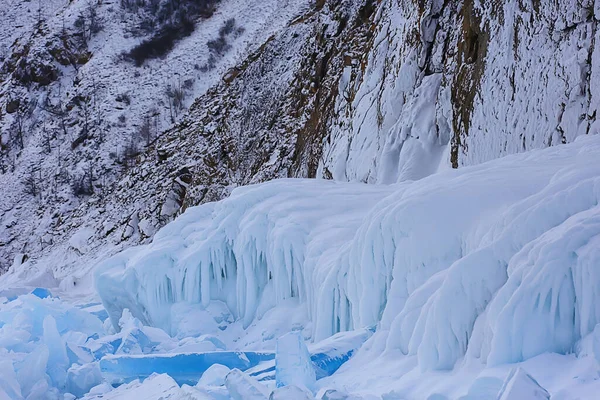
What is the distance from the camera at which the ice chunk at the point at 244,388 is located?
13.0ft

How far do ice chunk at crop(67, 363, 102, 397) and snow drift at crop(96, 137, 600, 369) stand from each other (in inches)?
93.9

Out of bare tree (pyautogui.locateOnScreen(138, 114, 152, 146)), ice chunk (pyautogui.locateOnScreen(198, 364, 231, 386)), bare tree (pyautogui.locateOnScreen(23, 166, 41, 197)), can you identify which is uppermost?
ice chunk (pyautogui.locateOnScreen(198, 364, 231, 386))

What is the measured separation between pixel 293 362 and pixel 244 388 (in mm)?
801

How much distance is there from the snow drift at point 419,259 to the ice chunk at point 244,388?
1.16 m

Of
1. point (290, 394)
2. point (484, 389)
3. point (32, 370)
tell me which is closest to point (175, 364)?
point (32, 370)

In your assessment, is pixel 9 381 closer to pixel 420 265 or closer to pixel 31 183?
pixel 420 265

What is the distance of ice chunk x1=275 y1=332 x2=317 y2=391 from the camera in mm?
4765

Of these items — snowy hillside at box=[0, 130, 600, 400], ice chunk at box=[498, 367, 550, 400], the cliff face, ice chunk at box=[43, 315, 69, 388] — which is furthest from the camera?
the cliff face

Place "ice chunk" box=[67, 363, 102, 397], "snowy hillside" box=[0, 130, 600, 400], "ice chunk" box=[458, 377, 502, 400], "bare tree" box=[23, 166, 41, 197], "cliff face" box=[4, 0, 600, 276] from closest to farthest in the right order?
"ice chunk" box=[458, 377, 502, 400] → "snowy hillside" box=[0, 130, 600, 400] → "ice chunk" box=[67, 363, 102, 397] → "cliff face" box=[4, 0, 600, 276] → "bare tree" box=[23, 166, 41, 197]

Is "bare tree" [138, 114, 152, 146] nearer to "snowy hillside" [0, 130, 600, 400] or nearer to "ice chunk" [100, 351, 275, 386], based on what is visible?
"snowy hillside" [0, 130, 600, 400]

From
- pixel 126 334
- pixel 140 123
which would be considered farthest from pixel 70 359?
pixel 140 123

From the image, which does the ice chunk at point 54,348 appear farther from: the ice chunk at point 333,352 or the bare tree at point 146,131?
the bare tree at point 146,131

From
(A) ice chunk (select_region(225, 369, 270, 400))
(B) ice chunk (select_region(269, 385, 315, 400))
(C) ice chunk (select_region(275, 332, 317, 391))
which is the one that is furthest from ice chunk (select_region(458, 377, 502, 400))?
(C) ice chunk (select_region(275, 332, 317, 391))

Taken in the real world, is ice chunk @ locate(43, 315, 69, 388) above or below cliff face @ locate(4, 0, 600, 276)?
below
